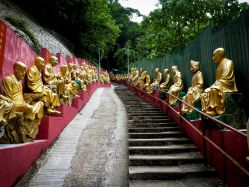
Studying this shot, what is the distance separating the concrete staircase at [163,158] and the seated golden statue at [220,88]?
113 cm

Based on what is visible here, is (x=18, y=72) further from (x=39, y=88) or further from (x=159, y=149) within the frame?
(x=159, y=149)

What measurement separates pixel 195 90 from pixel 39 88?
4531 millimetres

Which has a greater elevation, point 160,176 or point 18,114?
point 18,114

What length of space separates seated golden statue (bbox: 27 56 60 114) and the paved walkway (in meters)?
0.96

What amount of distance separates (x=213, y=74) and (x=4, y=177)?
20.5ft

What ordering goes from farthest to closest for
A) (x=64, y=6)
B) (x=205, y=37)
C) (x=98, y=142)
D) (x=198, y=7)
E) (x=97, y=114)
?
(x=64, y=6) < (x=97, y=114) < (x=198, y=7) < (x=205, y=37) < (x=98, y=142)

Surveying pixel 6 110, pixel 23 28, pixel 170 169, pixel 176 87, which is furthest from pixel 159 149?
pixel 23 28

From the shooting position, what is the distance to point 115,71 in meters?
45.5

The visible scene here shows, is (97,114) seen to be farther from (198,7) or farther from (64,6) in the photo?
(64,6)

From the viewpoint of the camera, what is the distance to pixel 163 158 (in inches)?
230

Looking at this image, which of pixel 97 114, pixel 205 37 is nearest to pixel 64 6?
pixel 97 114

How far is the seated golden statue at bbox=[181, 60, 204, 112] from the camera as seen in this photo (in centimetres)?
798

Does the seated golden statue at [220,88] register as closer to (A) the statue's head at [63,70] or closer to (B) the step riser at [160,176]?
(B) the step riser at [160,176]

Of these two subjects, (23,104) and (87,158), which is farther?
(87,158)
